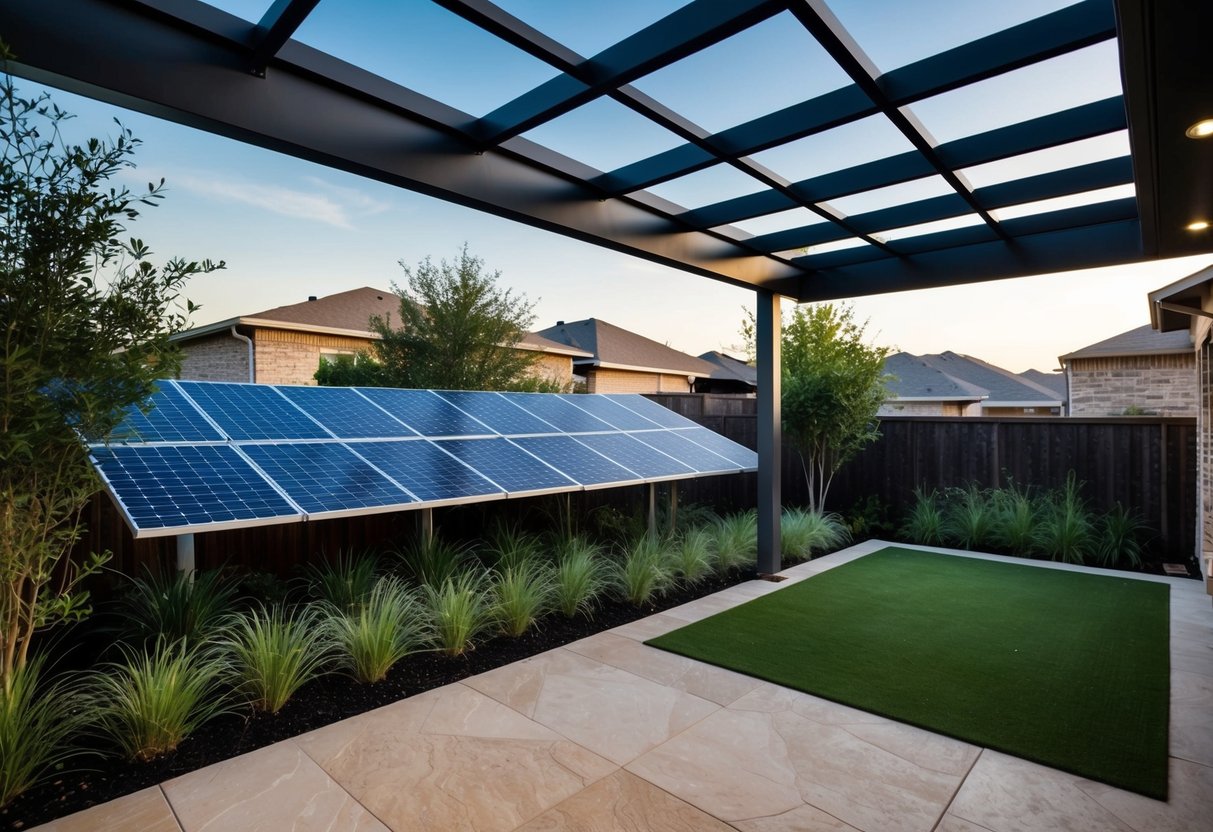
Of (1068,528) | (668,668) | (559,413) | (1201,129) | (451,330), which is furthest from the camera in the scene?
(451,330)

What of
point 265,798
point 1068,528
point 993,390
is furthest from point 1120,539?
point 993,390

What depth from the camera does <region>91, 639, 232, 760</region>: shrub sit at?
10.4 feet

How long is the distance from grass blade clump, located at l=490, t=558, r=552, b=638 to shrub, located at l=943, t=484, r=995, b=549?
613cm

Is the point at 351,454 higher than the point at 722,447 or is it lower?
higher

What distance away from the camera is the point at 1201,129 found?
2.58 m

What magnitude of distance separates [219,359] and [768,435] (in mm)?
15272

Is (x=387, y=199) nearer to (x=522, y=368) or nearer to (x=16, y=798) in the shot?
(x=522, y=368)

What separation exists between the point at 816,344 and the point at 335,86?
26.7 ft

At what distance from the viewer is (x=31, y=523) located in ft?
9.74

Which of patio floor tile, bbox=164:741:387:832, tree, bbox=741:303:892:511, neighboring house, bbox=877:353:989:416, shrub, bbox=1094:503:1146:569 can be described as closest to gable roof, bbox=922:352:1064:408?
neighboring house, bbox=877:353:989:416

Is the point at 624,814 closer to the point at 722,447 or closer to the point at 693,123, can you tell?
the point at 693,123

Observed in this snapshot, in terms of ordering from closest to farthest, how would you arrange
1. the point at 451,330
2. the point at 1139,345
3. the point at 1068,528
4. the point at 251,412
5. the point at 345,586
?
the point at 345,586 < the point at 251,412 < the point at 1068,528 < the point at 451,330 < the point at 1139,345

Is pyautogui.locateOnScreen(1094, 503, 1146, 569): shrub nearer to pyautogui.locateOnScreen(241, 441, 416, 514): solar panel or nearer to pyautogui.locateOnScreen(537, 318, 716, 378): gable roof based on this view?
pyautogui.locateOnScreen(241, 441, 416, 514): solar panel

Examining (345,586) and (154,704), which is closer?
(154,704)
